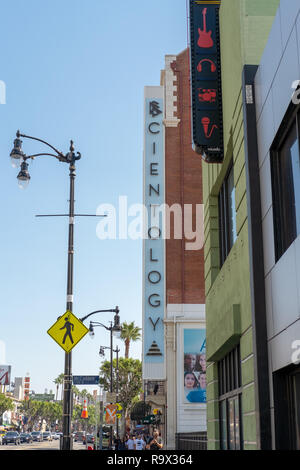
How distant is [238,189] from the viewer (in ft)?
38.7

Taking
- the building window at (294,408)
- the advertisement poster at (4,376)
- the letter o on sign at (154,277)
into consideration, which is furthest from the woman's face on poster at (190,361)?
the building window at (294,408)

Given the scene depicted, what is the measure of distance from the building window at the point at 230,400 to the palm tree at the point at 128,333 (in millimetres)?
61813

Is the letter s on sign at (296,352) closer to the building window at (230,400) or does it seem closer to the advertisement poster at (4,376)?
the building window at (230,400)

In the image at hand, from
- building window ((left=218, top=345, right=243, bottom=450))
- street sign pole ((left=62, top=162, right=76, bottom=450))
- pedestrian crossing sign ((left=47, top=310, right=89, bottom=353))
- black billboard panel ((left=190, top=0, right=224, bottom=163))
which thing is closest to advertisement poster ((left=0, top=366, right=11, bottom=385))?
street sign pole ((left=62, top=162, right=76, bottom=450))

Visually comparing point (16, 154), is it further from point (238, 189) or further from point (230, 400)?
point (230, 400)

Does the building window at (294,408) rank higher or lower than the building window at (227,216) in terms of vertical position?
lower

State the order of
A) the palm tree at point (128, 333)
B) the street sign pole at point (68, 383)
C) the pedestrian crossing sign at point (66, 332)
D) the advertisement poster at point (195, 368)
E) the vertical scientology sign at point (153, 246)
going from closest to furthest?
the street sign pole at point (68, 383) < the pedestrian crossing sign at point (66, 332) < the advertisement poster at point (195, 368) < the vertical scientology sign at point (153, 246) < the palm tree at point (128, 333)

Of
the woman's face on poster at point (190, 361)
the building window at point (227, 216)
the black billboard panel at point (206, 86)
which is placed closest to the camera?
the black billboard panel at point (206, 86)

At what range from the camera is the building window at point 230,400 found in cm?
1242

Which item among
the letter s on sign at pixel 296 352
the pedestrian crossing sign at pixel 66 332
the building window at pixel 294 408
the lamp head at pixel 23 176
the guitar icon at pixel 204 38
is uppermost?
the guitar icon at pixel 204 38

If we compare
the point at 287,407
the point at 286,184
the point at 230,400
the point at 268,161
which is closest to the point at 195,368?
the point at 230,400

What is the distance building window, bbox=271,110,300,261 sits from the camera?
8.90 m

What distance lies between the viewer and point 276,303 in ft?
30.7
